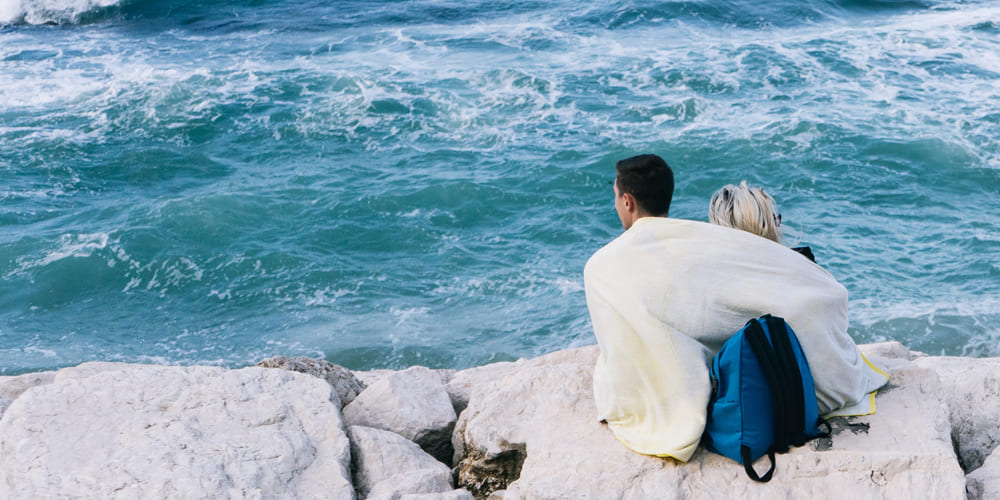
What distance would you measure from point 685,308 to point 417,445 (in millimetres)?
1805

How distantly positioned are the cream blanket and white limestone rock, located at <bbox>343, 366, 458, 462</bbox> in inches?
60.7

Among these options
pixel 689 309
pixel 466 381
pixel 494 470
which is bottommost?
pixel 466 381

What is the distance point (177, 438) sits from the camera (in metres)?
4.19

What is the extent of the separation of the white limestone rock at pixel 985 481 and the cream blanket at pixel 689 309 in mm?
621

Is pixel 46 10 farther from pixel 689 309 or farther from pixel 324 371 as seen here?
pixel 689 309

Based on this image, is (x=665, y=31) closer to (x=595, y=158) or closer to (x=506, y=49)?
(x=506, y=49)

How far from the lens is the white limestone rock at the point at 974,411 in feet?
14.2

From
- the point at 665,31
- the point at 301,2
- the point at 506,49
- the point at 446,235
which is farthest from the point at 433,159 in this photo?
the point at 301,2

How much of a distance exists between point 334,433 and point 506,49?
1470 cm

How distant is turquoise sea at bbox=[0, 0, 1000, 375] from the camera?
375 inches

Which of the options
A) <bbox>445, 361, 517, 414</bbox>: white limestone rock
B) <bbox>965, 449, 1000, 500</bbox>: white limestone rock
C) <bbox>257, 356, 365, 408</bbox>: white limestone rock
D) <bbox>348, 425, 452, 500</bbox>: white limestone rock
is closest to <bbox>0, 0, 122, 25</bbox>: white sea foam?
<bbox>445, 361, 517, 414</bbox>: white limestone rock

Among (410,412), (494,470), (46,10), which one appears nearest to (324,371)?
(410,412)

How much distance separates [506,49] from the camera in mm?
18203

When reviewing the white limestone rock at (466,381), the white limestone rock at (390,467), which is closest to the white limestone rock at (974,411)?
the white limestone rock at (390,467)
